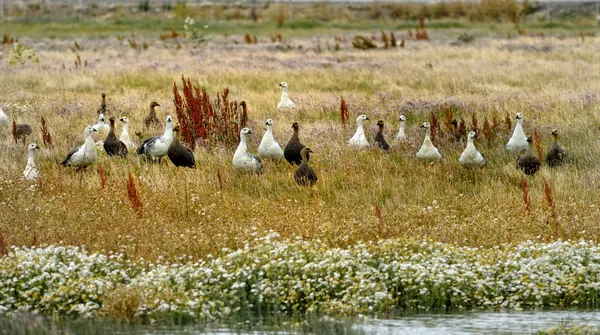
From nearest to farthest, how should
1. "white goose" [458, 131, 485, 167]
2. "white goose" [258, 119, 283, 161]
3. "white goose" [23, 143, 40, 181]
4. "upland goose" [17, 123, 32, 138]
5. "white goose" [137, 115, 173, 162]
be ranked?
"white goose" [23, 143, 40, 181], "white goose" [458, 131, 485, 167], "white goose" [258, 119, 283, 161], "white goose" [137, 115, 173, 162], "upland goose" [17, 123, 32, 138]

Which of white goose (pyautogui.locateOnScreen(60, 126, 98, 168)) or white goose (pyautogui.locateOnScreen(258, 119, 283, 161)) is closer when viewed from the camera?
white goose (pyautogui.locateOnScreen(60, 126, 98, 168))

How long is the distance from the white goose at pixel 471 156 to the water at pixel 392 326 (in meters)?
5.91

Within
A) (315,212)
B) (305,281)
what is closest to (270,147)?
(315,212)

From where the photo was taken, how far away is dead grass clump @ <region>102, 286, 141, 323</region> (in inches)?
369

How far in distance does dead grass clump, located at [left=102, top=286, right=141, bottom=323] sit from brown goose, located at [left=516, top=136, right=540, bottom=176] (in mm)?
7437

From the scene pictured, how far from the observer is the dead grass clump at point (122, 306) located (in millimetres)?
9375

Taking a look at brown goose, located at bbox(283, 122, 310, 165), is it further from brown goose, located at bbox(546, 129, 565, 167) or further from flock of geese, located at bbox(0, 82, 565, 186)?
brown goose, located at bbox(546, 129, 565, 167)

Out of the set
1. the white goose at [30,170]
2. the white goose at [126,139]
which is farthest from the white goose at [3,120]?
the white goose at [30,170]

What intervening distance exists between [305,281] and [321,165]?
579 cm

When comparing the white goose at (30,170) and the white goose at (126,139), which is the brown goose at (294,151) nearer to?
the white goose at (126,139)

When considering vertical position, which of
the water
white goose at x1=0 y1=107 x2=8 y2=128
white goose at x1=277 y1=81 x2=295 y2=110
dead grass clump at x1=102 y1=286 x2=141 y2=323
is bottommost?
the water

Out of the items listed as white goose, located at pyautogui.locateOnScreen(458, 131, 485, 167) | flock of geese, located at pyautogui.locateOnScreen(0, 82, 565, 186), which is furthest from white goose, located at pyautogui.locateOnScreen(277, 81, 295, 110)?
white goose, located at pyautogui.locateOnScreen(458, 131, 485, 167)

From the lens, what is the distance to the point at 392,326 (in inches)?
362

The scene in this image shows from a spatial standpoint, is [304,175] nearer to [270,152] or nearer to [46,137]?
[270,152]
